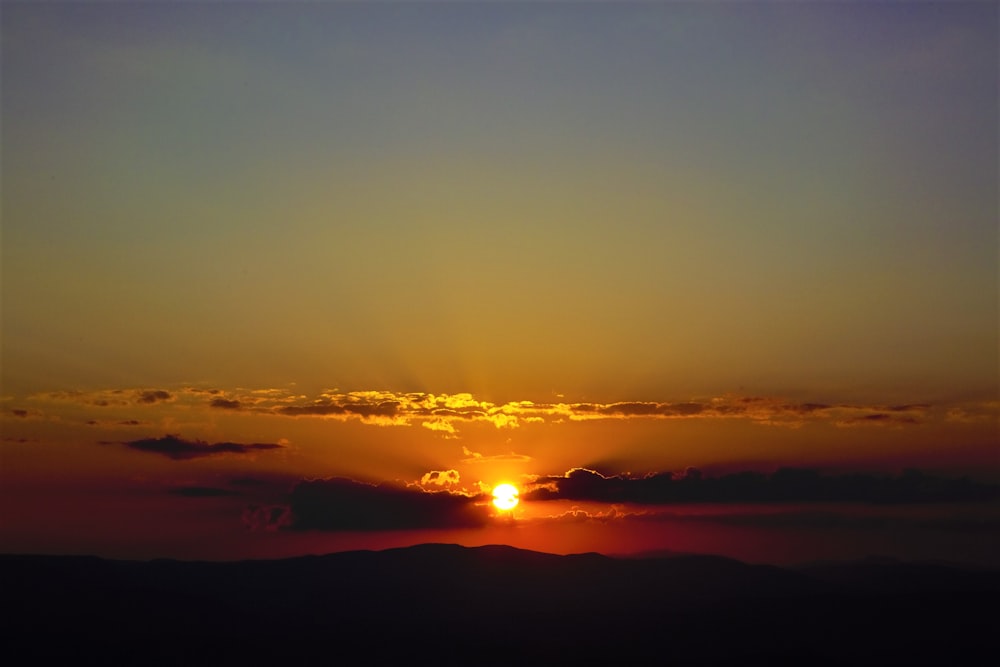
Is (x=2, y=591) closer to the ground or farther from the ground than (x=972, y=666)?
farther from the ground

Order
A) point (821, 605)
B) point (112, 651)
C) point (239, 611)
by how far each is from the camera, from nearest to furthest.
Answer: point (112, 651) → point (239, 611) → point (821, 605)

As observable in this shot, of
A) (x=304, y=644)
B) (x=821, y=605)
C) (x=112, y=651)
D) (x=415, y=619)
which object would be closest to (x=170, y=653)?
(x=112, y=651)

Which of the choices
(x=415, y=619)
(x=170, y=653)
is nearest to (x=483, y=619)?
(x=415, y=619)

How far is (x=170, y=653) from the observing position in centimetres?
15038

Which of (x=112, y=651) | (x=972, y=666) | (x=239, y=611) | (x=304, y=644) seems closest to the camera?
(x=112, y=651)

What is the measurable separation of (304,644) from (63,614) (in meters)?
37.4

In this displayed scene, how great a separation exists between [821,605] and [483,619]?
6468 centimetres

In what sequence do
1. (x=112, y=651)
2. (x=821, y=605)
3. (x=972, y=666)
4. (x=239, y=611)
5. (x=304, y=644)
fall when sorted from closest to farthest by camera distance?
(x=112, y=651)
(x=972, y=666)
(x=304, y=644)
(x=239, y=611)
(x=821, y=605)

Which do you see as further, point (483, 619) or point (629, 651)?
point (483, 619)

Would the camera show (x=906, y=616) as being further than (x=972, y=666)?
Yes

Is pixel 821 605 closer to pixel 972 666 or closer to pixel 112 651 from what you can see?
pixel 972 666

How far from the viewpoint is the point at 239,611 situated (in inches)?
7303

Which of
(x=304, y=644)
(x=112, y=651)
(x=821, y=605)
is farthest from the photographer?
(x=821, y=605)

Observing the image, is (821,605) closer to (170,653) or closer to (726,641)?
(726,641)
